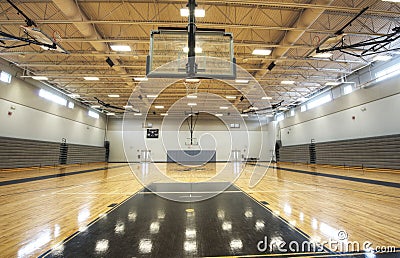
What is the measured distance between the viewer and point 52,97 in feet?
39.7

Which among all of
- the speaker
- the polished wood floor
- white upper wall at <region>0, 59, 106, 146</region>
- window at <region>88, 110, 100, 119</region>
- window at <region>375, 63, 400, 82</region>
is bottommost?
the polished wood floor

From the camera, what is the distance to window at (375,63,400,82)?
8.10 meters

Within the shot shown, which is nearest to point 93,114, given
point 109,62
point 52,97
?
point 52,97

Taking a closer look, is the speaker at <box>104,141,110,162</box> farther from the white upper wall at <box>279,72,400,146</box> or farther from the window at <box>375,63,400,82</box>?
the window at <box>375,63,400,82</box>

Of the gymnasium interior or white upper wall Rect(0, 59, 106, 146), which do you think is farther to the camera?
white upper wall Rect(0, 59, 106, 146)

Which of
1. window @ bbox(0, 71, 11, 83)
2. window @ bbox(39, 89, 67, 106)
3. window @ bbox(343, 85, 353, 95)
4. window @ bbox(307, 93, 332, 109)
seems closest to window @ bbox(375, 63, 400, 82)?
window @ bbox(343, 85, 353, 95)

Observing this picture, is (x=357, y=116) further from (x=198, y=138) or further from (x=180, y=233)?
(x=198, y=138)

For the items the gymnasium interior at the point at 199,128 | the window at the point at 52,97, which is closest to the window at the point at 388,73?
the gymnasium interior at the point at 199,128

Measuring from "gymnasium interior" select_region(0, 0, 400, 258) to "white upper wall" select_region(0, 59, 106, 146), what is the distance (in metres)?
0.07

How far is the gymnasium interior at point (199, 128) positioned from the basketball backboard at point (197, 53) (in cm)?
3

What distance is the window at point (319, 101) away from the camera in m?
12.5

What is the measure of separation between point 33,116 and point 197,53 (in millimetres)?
10608

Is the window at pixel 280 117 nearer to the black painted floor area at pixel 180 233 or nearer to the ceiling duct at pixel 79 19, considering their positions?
the ceiling duct at pixel 79 19

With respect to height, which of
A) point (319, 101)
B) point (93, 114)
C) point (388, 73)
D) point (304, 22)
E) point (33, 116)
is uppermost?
point (304, 22)
